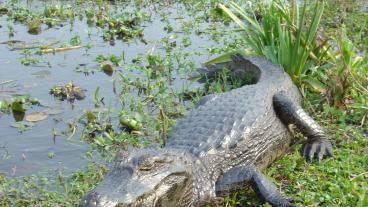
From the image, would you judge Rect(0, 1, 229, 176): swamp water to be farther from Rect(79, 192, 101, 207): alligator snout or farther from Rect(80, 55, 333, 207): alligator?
Rect(79, 192, 101, 207): alligator snout

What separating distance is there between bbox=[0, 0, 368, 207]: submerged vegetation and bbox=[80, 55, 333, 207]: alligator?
5.2 inches

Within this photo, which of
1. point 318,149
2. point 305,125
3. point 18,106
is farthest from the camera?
point 18,106

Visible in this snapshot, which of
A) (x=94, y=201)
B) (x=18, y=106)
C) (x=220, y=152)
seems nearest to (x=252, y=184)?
(x=220, y=152)

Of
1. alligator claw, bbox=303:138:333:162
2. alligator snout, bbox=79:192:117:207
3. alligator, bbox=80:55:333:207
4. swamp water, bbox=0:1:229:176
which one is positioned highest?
alligator snout, bbox=79:192:117:207

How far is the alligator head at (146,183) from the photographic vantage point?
2742 millimetres

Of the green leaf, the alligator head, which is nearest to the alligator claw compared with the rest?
the alligator head

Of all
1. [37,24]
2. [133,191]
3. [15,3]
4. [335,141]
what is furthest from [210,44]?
[133,191]

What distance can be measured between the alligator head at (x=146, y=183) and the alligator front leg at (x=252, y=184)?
28cm

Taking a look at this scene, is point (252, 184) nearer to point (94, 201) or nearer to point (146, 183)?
point (146, 183)

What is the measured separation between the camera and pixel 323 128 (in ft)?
14.9

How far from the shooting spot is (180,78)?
5.79 m

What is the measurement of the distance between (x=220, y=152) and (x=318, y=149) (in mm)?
846

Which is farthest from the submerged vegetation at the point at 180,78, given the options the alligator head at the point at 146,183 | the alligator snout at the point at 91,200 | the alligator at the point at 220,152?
the alligator snout at the point at 91,200

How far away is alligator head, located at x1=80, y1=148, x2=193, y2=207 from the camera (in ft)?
9.00
